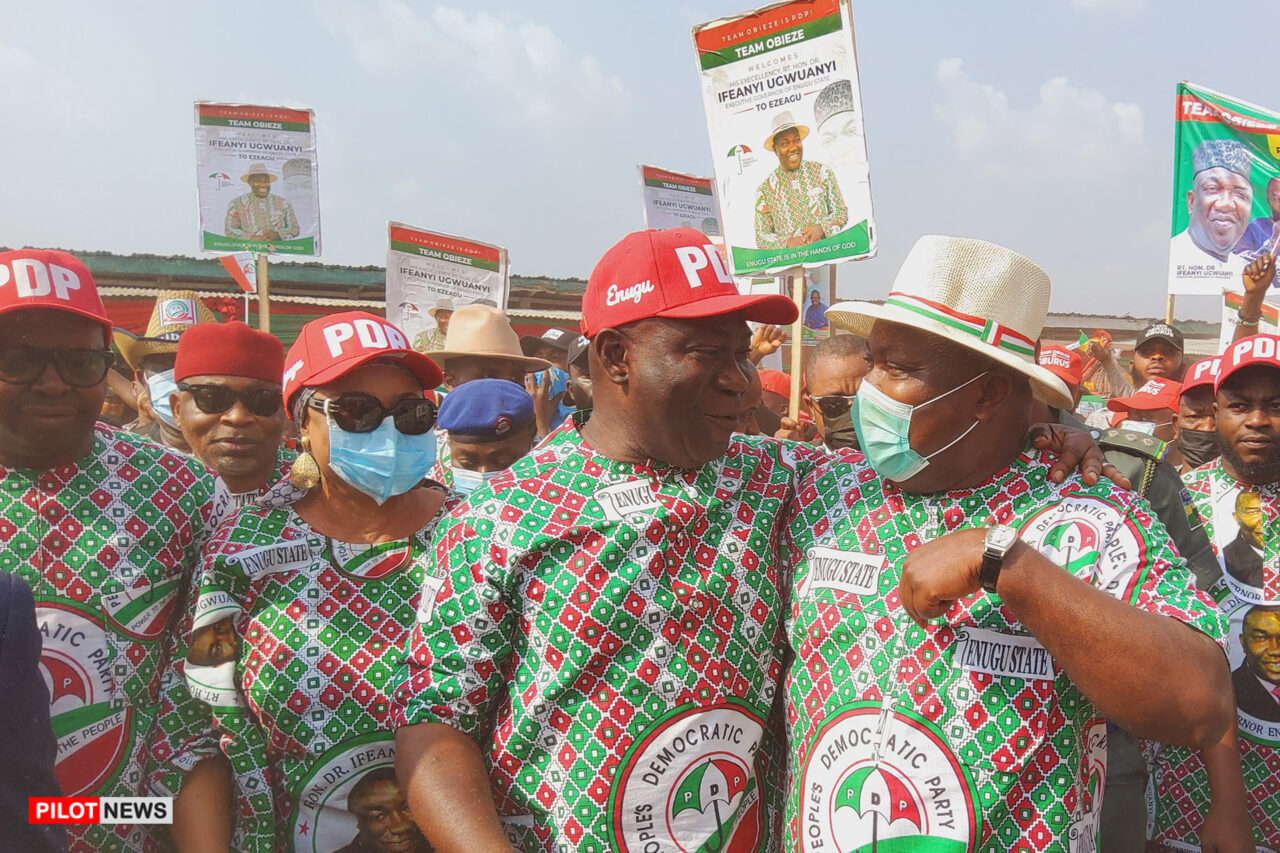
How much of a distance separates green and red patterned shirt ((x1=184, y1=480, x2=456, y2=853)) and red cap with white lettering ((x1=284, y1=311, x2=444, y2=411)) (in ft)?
1.57

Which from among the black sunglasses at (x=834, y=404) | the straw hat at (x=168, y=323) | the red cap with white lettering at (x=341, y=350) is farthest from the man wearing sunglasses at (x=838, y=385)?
the straw hat at (x=168, y=323)

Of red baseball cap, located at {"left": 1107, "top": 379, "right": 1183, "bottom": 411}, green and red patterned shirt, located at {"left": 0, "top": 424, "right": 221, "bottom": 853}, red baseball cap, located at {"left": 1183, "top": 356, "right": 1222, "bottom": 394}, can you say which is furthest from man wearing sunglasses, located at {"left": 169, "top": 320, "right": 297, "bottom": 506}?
red baseball cap, located at {"left": 1107, "top": 379, "right": 1183, "bottom": 411}

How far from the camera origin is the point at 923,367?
2178 millimetres

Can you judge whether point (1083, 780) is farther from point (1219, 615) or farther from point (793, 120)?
point (793, 120)

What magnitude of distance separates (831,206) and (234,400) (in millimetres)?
4346

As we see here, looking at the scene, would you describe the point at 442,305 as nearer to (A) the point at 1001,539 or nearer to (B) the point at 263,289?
(B) the point at 263,289

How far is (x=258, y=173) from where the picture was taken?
850 cm

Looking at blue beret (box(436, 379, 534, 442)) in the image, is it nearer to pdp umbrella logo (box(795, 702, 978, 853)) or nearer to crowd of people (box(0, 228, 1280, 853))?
crowd of people (box(0, 228, 1280, 853))

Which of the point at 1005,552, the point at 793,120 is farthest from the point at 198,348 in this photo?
the point at 793,120

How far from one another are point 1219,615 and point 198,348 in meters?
3.21

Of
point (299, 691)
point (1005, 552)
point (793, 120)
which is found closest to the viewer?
point (1005, 552)
